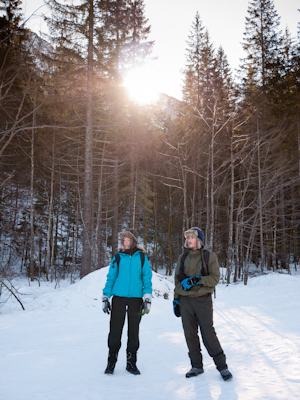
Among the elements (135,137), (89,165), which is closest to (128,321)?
(89,165)

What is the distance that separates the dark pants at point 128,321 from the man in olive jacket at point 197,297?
22.5 inches

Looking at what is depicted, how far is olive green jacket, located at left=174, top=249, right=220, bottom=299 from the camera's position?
12.2ft

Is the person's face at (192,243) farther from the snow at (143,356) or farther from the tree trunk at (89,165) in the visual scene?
the tree trunk at (89,165)

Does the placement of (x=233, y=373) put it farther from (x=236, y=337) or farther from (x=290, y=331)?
(x=290, y=331)

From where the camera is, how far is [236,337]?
5762mm

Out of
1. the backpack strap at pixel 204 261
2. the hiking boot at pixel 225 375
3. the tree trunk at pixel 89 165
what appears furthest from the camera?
the tree trunk at pixel 89 165

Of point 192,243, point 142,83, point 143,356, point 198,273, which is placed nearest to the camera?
point 198,273

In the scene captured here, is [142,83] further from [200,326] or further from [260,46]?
[200,326]

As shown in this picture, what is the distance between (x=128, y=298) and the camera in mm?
4102

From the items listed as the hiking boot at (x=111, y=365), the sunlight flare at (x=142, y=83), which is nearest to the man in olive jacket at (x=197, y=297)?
the hiking boot at (x=111, y=365)

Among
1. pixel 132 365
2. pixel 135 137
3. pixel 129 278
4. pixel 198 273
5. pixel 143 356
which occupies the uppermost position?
pixel 135 137

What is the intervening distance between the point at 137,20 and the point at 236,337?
845 inches

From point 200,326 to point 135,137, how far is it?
17910 mm

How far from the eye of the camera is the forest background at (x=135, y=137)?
14.0m
